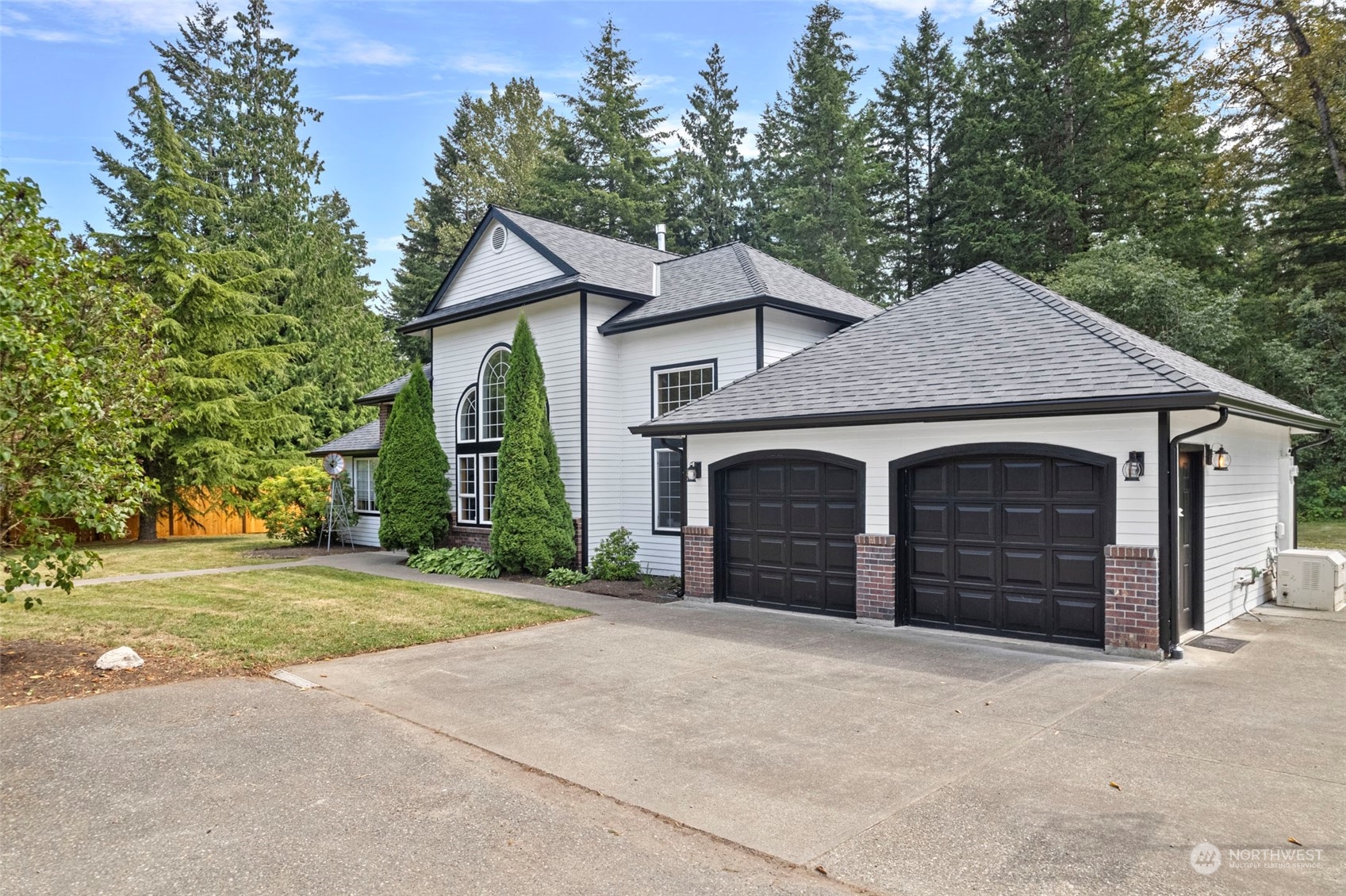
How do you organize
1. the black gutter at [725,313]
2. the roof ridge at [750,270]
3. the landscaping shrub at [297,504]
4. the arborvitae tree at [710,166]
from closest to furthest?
1. the black gutter at [725,313]
2. the roof ridge at [750,270]
3. the landscaping shrub at [297,504]
4. the arborvitae tree at [710,166]

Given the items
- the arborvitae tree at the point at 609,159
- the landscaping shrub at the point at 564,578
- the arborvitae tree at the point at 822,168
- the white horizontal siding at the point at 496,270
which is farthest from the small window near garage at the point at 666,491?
the arborvitae tree at the point at 609,159

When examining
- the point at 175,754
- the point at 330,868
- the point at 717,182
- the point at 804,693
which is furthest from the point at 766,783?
the point at 717,182

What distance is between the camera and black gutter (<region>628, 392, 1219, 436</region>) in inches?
284

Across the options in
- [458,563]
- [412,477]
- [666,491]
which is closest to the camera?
[666,491]

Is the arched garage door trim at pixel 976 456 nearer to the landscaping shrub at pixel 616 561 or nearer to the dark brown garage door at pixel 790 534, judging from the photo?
the dark brown garage door at pixel 790 534

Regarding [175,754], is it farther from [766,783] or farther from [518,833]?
[766,783]

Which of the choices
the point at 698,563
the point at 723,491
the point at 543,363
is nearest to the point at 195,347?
the point at 543,363

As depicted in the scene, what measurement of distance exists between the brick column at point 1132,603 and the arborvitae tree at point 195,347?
69.2 feet

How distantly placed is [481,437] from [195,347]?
1161 cm

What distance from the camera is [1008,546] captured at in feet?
28.1

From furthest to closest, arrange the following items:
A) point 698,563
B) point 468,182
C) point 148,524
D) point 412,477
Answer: point 468,182 < point 148,524 < point 412,477 < point 698,563

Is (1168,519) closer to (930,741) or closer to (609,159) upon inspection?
(930,741)

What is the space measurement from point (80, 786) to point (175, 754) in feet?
1.89

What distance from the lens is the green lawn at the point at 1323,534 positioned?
16344mm
